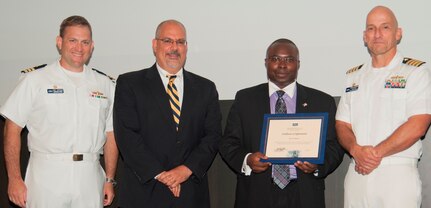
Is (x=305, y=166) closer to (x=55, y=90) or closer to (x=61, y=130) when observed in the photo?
(x=61, y=130)

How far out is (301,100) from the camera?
3.85 m

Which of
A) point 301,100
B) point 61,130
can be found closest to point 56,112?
point 61,130

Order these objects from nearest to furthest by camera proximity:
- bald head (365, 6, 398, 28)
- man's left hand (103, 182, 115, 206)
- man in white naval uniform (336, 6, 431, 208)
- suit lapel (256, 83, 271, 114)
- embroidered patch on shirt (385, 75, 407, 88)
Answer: man in white naval uniform (336, 6, 431, 208) < embroidered patch on shirt (385, 75, 407, 88) < bald head (365, 6, 398, 28) < suit lapel (256, 83, 271, 114) < man's left hand (103, 182, 115, 206)

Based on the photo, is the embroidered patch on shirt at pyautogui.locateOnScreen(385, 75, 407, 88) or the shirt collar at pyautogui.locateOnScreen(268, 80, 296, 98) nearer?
the embroidered patch on shirt at pyautogui.locateOnScreen(385, 75, 407, 88)

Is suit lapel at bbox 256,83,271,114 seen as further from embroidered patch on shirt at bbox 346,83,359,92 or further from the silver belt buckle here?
the silver belt buckle

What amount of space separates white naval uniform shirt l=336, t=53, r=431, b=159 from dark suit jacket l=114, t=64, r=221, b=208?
1016 millimetres

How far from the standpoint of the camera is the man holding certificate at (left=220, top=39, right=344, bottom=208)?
3.65m

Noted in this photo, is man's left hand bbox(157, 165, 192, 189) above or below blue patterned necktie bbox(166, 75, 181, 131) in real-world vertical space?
below

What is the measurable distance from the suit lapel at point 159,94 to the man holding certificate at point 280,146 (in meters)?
0.46

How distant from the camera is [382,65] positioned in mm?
3652

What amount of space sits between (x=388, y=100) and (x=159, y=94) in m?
1.54

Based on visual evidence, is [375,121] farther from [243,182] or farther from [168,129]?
[168,129]

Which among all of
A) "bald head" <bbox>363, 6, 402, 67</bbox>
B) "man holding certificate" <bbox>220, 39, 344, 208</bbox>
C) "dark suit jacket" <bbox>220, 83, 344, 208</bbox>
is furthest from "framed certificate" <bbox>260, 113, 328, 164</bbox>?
"bald head" <bbox>363, 6, 402, 67</bbox>

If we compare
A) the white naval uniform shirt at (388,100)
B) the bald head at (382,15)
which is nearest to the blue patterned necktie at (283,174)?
the white naval uniform shirt at (388,100)
